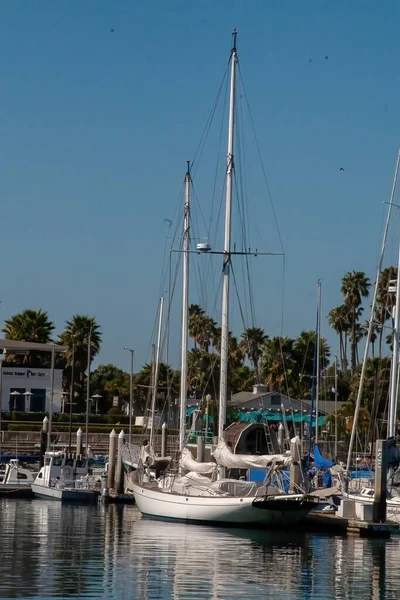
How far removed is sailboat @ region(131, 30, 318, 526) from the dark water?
27.6 inches

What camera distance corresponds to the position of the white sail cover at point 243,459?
49156 millimetres

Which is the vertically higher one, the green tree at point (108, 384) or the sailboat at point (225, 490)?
the green tree at point (108, 384)

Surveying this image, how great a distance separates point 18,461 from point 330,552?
122 feet

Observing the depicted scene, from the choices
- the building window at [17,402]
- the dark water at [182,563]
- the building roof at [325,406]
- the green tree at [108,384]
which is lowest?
the dark water at [182,563]

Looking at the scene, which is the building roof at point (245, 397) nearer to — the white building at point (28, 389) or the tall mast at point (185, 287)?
the white building at point (28, 389)

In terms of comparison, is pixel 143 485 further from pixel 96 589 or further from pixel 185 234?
pixel 96 589

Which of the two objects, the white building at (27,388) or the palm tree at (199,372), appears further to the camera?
the palm tree at (199,372)

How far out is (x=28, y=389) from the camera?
337 feet

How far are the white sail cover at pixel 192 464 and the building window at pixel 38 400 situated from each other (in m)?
50.9

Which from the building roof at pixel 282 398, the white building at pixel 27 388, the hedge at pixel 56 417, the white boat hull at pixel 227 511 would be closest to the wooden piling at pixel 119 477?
the white boat hull at pixel 227 511

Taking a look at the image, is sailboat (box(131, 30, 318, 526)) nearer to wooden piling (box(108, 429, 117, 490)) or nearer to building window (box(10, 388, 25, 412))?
wooden piling (box(108, 429, 117, 490))

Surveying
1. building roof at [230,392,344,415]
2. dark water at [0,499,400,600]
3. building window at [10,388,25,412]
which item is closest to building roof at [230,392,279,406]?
building roof at [230,392,344,415]

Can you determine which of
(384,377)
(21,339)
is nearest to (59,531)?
(384,377)

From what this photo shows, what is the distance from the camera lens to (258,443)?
51.5 m
